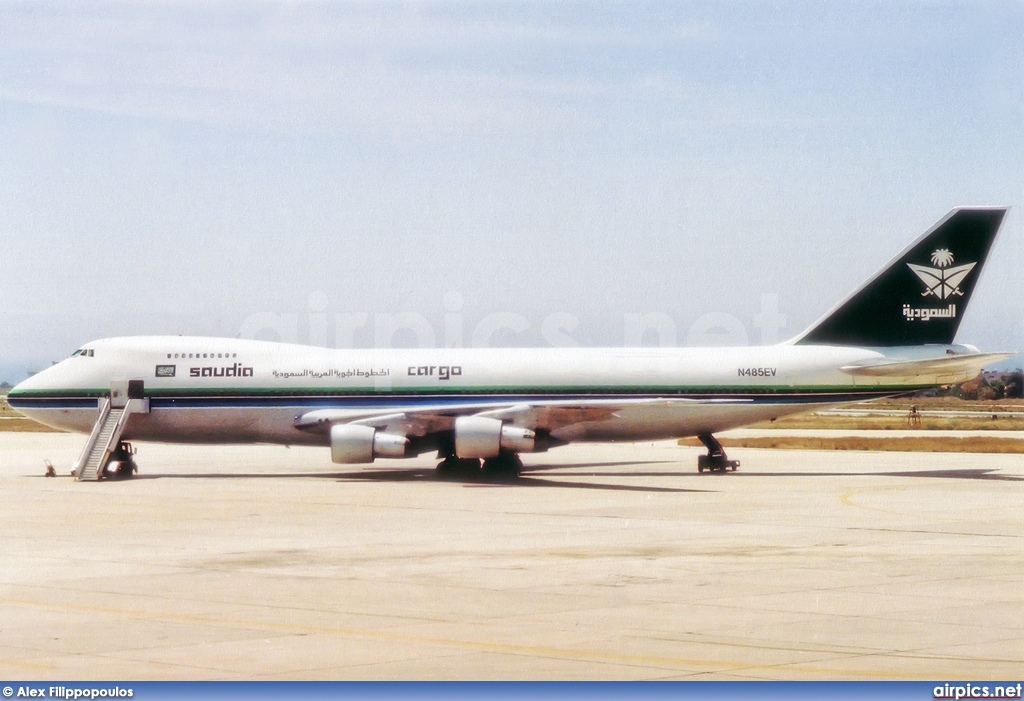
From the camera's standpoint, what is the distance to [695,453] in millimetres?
54500

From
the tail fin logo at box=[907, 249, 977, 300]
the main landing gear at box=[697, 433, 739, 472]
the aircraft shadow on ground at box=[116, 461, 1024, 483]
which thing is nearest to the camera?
the aircraft shadow on ground at box=[116, 461, 1024, 483]

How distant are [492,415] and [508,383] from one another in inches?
97.6

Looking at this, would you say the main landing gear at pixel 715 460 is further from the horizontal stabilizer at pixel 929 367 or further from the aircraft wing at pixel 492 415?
the horizontal stabilizer at pixel 929 367

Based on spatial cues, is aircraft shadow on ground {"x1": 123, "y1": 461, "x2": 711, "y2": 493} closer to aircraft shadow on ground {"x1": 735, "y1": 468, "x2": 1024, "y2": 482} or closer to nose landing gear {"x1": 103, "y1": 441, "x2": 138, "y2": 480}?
nose landing gear {"x1": 103, "y1": 441, "x2": 138, "y2": 480}

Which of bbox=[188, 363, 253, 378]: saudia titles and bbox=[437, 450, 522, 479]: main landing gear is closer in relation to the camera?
bbox=[437, 450, 522, 479]: main landing gear

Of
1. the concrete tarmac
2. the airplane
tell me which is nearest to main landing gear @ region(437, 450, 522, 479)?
the airplane

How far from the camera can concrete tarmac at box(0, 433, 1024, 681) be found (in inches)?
442

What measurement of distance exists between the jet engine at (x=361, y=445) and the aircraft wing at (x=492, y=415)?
2.73 ft

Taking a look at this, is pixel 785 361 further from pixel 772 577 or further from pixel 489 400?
pixel 772 577

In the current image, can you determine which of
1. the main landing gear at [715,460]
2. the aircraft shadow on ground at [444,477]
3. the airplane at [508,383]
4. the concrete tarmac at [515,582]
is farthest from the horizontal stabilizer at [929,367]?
the aircraft shadow on ground at [444,477]

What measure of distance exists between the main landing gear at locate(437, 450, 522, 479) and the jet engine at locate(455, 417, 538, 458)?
1.19 metres

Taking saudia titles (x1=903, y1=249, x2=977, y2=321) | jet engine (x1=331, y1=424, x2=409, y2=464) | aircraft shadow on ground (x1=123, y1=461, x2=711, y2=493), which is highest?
saudia titles (x1=903, y1=249, x2=977, y2=321)

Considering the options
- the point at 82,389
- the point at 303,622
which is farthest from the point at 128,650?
the point at 82,389

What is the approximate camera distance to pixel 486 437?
35.0m
